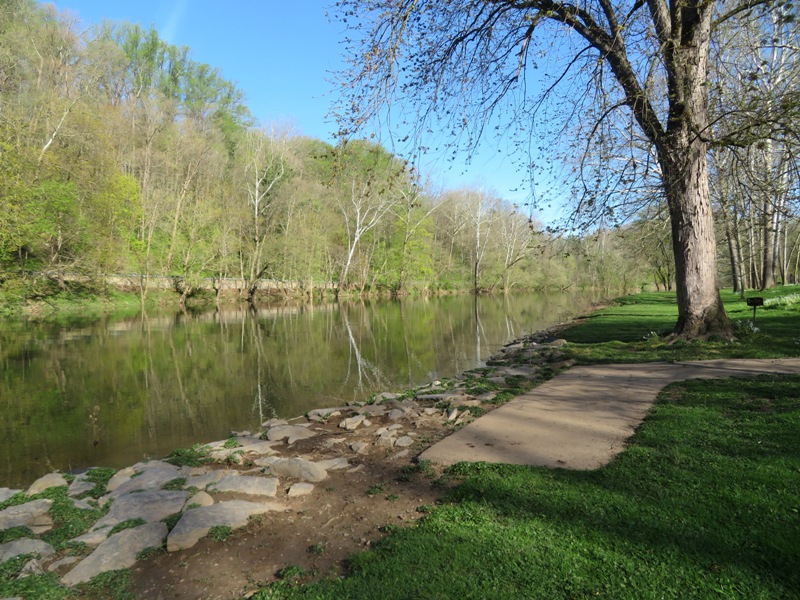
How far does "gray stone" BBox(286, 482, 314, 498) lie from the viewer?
4.21 meters

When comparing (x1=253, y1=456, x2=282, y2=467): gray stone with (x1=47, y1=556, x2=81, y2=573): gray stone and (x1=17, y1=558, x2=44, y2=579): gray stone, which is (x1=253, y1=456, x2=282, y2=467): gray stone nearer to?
(x1=47, y1=556, x2=81, y2=573): gray stone

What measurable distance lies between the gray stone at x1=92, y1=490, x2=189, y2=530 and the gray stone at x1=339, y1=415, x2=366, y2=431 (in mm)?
2379

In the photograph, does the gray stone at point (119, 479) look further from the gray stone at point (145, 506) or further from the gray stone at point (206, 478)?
the gray stone at point (206, 478)

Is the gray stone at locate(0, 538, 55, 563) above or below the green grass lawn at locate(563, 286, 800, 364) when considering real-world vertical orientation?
below

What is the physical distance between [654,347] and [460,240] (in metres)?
51.9

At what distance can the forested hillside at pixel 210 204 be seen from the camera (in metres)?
15.1

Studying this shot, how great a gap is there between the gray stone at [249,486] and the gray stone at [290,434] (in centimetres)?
149

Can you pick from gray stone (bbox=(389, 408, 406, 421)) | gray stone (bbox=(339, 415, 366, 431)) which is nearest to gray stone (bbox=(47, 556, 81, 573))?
gray stone (bbox=(339, 415, 366, 431))

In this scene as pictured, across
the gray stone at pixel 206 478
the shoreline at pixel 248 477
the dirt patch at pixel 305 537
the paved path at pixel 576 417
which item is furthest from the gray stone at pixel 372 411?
the gray stone at pixel 206 478

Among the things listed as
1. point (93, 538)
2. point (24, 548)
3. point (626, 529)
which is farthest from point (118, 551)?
point (626, 529)

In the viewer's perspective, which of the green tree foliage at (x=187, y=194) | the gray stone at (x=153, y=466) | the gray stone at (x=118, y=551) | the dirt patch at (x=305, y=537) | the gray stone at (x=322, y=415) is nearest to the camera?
the dirt patch at (x=305, y=537)

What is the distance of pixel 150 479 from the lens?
4793 millimetres

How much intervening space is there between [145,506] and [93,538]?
47cm

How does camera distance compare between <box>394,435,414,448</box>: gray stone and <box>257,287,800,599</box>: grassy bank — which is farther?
<box>394,435,414,448</box>: gray stone
